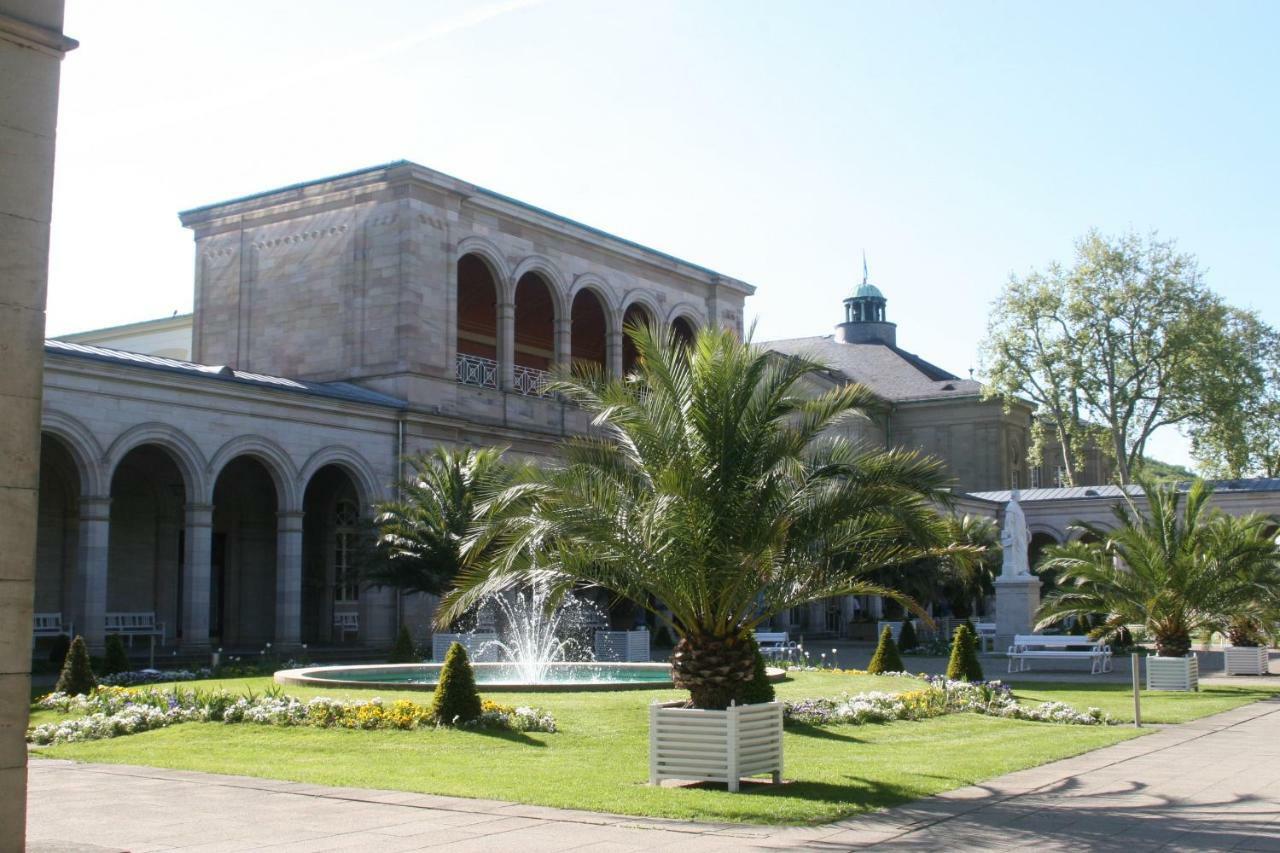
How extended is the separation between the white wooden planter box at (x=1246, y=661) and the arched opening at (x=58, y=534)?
25906 millimetres

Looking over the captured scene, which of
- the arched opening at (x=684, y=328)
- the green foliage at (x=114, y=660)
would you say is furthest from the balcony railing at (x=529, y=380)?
→ the green foliage at (x=114, y=660)

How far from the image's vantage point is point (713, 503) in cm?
1295

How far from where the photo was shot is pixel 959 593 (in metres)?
48.3

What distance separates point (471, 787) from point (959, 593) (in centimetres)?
3851

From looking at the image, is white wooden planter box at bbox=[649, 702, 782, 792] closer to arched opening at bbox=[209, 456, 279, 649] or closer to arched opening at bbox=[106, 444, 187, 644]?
arched opening at bbox=[106, 444, 187, 644]

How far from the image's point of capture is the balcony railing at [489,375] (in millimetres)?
40875

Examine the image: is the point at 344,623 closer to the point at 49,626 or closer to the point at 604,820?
the point at 49,626

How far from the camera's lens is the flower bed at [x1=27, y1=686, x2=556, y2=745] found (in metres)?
16.2

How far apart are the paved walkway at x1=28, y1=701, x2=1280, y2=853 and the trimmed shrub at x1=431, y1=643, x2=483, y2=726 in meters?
3.49

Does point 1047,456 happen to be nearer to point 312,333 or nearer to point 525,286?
point 525,286

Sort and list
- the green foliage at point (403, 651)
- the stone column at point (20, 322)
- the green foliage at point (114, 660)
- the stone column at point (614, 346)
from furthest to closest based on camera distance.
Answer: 1. the stone column at point (614, 346)
2. the green foliage at point (403, 651)
3. the green foliage at point (114, 660)
4. the stone column at point (20, 322)

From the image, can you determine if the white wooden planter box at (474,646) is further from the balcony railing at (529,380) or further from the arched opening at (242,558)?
the balcony railing at (529,380)

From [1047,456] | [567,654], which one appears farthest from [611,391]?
[1047,456]

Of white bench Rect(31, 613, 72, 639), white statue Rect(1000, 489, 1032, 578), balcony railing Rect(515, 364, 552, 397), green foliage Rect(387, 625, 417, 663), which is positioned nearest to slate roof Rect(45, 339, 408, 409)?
white bench Rect(31, 613, 72, 639)
